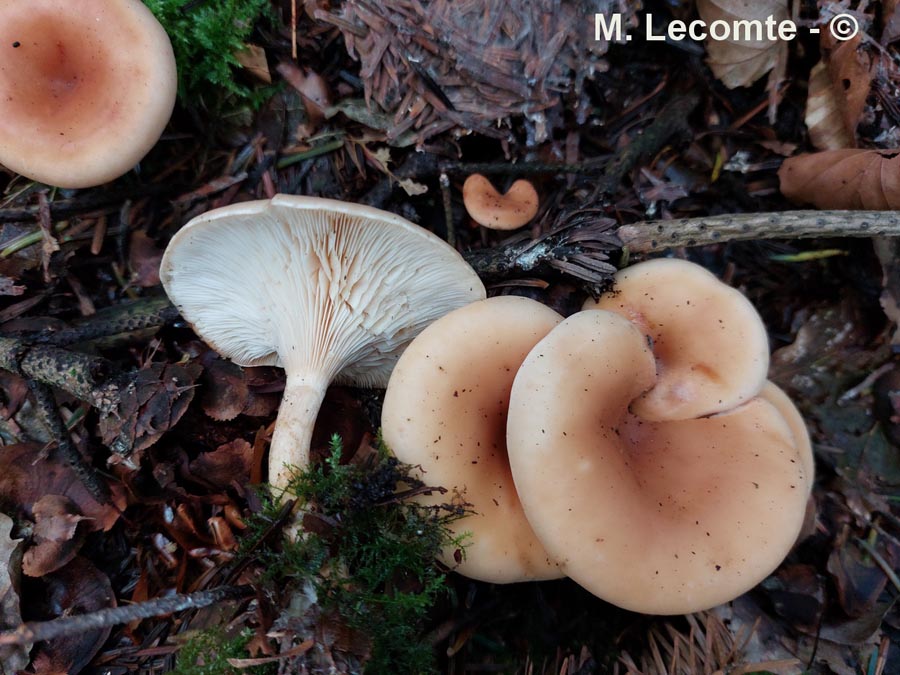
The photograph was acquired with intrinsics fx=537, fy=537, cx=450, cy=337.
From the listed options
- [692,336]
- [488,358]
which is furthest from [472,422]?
[692,336]

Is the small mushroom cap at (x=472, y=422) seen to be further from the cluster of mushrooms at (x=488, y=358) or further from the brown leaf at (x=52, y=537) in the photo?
the brown leaf at (x=52, y=537)

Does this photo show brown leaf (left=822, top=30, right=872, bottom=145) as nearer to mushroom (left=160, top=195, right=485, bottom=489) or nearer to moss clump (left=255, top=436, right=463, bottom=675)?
mushroom (left=160, top=195, right=485, bottom=489)

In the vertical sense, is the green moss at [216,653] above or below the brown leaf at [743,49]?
below


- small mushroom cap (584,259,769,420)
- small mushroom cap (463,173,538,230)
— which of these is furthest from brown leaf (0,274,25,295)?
small mushroom cap (584,259,769,420)

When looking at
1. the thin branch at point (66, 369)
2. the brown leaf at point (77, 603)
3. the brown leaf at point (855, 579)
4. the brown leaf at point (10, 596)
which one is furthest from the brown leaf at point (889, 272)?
the brown leaf at point (10, 596)

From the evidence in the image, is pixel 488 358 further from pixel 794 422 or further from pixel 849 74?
pixel 849 74

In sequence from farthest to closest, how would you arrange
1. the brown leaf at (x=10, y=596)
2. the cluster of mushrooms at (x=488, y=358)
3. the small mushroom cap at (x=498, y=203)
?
1. the small mushroom cap at (x=498, y=203)
2. the brown leaf at (x=10, y=596)
3. the cluster of mushrooms at (x=488, y=358)

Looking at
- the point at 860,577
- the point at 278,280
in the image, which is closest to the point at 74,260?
the point at 278,280
